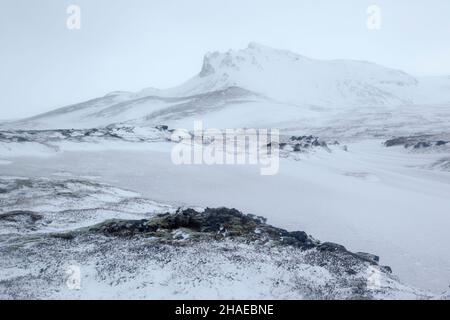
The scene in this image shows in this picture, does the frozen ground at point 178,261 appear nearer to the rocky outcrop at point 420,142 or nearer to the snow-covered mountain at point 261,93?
the rocky outcrop at point 420,142

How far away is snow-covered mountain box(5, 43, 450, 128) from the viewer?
353 feet

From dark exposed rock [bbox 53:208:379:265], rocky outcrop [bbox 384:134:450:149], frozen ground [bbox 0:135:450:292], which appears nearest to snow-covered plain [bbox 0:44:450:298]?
frozen ground [bbox 0:135:450:292]

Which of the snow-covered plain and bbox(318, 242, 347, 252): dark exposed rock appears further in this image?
the snow-covered plain

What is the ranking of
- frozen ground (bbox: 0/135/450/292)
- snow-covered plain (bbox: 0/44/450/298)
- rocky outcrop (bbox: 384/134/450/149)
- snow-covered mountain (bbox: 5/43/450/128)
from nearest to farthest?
frozen ground (bbox: 0/135/450/292), snow-covered plain (bbox: 0/44/450/298), rocky outcrop (bbox: 384/134/450/149), snow-covered mountain (bbox: 5/43/450/128)

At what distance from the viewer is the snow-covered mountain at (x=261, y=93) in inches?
4240

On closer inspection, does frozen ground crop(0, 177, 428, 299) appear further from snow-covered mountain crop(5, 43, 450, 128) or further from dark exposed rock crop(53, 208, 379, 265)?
snow-covered mountain crop(5, 43, 450, 128)

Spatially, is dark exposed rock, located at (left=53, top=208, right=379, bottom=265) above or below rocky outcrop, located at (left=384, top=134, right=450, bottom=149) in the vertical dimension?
below

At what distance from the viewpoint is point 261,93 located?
131625 mm

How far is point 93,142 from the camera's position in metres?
35.4

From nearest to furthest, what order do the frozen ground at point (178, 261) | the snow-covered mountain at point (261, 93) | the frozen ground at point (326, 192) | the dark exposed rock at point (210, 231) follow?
the frozen ground at point (178, 261)
the dark exposed rock at point (210, 231)
the frozen ground at point (326, 192)
the snow-covered mountain at point (261, 93)

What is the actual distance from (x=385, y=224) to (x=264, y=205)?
5324mm

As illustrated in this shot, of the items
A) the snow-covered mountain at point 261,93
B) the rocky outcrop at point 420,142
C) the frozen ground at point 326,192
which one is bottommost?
the frozen ground at point 326,192

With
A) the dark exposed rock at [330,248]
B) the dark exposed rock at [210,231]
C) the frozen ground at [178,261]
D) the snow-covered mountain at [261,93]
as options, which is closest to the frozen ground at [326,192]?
the dark exposed rock at [330,248]
